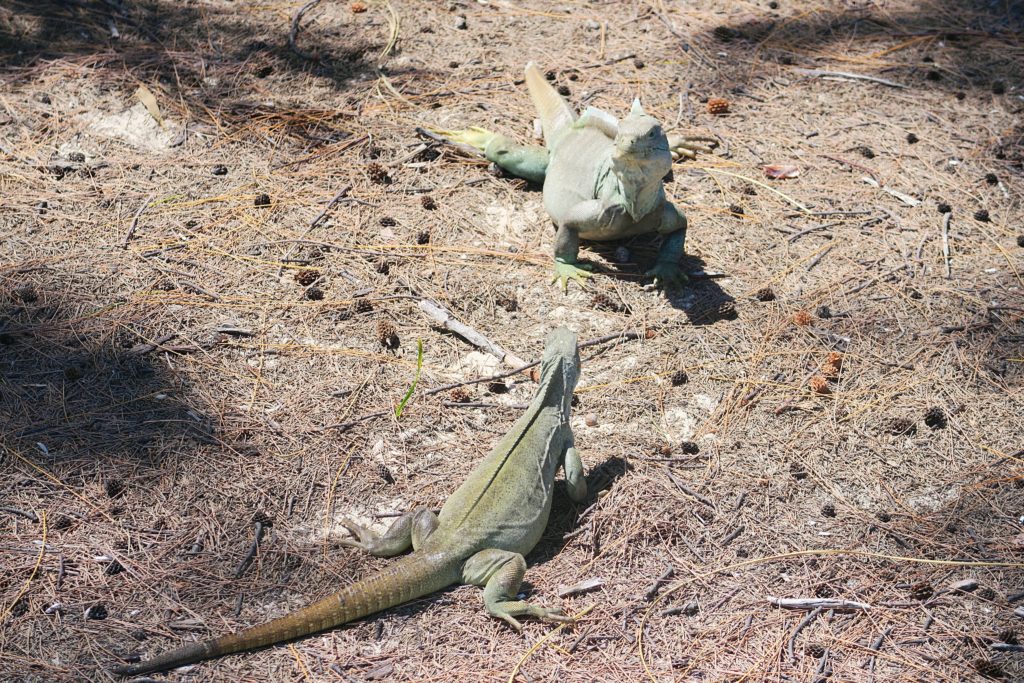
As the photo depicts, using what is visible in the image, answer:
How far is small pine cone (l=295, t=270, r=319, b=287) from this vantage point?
626cm

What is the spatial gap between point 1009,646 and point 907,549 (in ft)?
2.00

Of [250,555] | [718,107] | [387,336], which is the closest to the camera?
[250,555]

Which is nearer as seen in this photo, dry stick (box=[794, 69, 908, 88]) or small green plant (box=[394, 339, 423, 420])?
small green plant (box=[394, 339, 423, 420])

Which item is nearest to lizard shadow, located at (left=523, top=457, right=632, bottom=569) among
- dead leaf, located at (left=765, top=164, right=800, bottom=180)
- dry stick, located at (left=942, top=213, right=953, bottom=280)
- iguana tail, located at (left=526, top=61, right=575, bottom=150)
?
dry stick, located at (left=942, top=213, right=953, bottom=280)

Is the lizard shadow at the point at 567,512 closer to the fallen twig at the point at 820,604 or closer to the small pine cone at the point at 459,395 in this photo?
the small pine cone at the point at 459,395

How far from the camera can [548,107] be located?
7648mm

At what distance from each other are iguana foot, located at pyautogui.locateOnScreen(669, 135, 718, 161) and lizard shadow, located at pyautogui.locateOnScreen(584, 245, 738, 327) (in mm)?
1029

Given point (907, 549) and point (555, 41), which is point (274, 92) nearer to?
point (555, 41)

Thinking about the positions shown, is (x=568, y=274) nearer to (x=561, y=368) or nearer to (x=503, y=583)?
(x=561, y=368)

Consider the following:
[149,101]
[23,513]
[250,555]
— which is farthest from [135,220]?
[250,555]

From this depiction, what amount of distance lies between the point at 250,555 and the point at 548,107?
14.6ft

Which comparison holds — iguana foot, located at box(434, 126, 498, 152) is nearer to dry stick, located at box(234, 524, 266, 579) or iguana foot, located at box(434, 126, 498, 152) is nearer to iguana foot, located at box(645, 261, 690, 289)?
iguana foot, located at box(645, 261, 690, 289)

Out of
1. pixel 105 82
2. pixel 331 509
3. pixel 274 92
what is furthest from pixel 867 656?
pixel 105 82

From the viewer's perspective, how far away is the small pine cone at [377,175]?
7.23 metres
